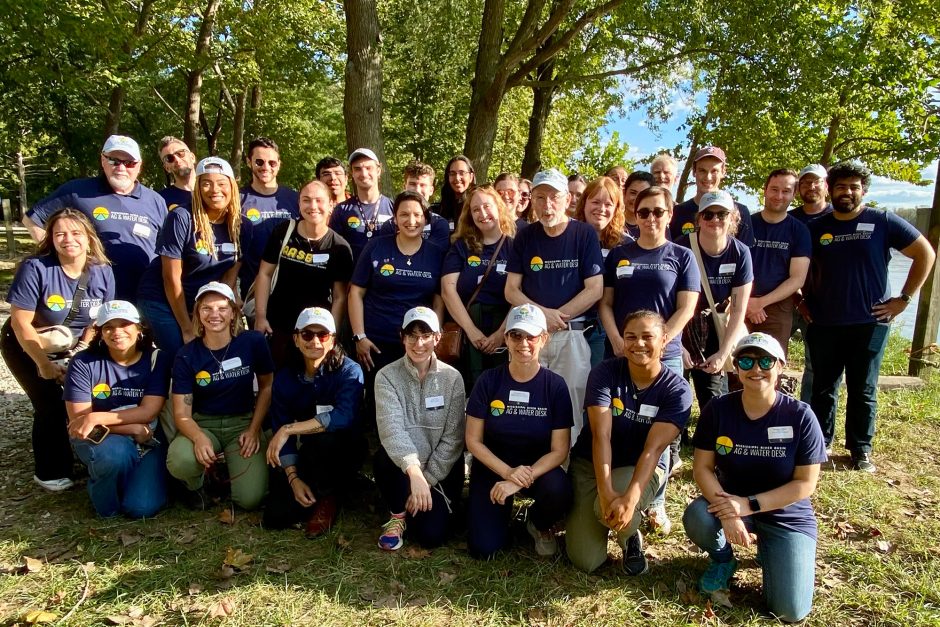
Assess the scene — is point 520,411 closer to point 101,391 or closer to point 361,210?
point 361,210

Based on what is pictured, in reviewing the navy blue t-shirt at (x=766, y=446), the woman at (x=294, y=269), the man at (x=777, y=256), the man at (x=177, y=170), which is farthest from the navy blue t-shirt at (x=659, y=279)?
the man at (x=177, y=170)

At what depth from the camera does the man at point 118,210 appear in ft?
16.6

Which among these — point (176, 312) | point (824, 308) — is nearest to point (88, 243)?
point (176, 312)

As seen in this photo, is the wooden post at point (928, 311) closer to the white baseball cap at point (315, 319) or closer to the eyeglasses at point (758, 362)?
the eyeglasses at point (758, 362)

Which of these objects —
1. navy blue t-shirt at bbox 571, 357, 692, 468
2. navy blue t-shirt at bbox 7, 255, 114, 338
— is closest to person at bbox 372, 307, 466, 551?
navy blue t-shirt at bbox 571, 357, 692, 468

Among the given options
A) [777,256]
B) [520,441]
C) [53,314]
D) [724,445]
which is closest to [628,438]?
[724,445]

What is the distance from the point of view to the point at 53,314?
15.5ft

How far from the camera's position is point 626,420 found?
4.00 metres

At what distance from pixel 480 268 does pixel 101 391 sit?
116 inches

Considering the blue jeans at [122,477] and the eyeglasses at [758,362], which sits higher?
the eyeglasses at [758,362]

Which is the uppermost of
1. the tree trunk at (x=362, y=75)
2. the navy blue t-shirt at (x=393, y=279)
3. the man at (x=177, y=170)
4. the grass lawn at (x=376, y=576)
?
the tree trunk at (x=362, y=75)

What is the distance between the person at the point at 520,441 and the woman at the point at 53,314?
3.04 meters

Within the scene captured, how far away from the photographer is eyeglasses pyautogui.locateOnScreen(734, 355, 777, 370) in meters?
3.54

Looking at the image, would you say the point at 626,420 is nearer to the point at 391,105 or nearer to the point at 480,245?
the point at 480,245
